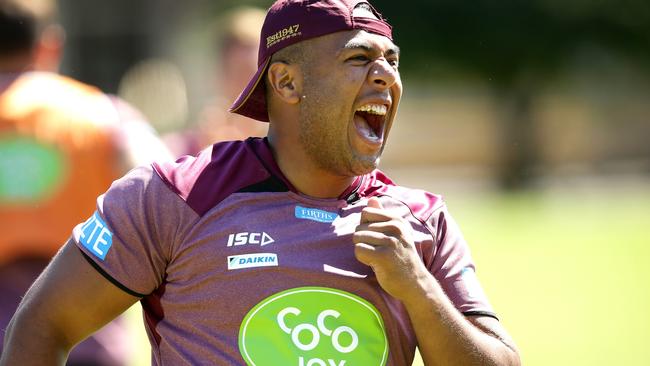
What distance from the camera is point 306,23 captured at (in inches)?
136

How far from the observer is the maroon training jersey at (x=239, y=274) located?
3287 millimetres

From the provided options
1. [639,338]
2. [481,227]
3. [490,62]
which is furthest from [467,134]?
[639,338]

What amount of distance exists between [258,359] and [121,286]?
1.41 ft

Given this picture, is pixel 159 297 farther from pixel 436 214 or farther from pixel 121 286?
pixel 436 214

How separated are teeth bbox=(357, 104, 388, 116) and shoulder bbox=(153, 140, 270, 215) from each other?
34cm

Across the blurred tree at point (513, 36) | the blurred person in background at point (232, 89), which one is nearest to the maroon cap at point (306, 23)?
the blurred person in background at point (232, 89)

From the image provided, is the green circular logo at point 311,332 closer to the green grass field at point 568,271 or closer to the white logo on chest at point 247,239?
the white logo on chest at point 247,239

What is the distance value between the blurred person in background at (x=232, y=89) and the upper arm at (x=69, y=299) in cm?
366

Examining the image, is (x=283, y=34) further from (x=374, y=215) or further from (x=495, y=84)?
(x=495, y=84)

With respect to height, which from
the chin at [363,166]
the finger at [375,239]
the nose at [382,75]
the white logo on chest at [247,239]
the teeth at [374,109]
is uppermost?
the nose at [382,75]

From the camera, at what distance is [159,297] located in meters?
3.39

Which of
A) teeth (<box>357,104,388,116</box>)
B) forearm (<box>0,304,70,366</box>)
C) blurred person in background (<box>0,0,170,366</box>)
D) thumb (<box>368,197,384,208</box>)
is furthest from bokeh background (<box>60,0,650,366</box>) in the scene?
forearm (<box>0,304,70,366</box>)

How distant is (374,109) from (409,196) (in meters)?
0.31

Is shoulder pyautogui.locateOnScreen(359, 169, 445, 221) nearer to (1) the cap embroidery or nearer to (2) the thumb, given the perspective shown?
(2) the thumb
